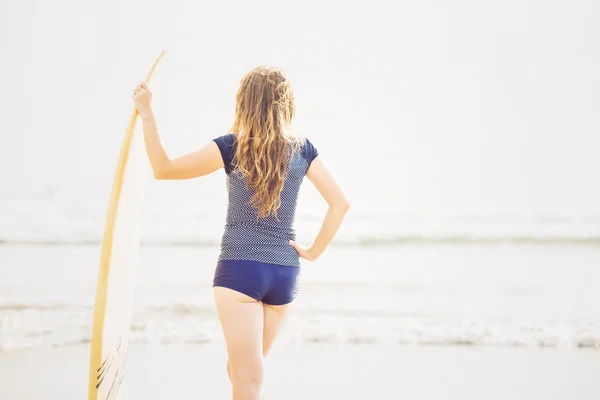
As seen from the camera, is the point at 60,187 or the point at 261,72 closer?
the point at 261,72

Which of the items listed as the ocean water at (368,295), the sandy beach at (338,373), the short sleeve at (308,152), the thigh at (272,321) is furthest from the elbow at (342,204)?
the ocean water at (368,295)

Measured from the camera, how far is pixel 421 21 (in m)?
5.88

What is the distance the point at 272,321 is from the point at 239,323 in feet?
0.41

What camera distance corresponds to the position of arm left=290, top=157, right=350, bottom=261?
74.0 inches

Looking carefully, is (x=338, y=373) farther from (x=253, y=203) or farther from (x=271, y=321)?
(x=253, y=203)

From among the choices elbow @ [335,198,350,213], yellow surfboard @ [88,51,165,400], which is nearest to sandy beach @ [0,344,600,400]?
yellow surfboard @ [88,51,165,400]

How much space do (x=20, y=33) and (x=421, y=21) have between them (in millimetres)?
3123

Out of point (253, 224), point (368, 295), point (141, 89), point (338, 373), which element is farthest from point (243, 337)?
point (368, 295)

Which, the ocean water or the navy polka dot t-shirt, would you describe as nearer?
the navy polka dot t-shirt

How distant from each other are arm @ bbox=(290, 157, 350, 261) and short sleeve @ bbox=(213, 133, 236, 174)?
0.22 m

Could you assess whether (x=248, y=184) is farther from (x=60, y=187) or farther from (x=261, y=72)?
(x=60, y=187)

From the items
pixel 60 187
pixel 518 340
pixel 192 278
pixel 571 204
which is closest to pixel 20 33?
pixel 60 187

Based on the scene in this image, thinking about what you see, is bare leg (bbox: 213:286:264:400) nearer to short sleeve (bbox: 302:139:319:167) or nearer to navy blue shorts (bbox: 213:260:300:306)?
navy blue shorts (bbox: 213:260:300:306)

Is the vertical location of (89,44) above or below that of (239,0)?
below
